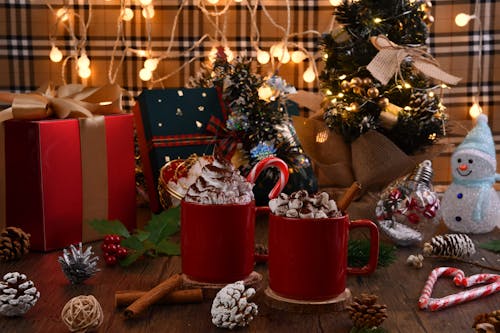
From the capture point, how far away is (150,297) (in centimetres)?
87

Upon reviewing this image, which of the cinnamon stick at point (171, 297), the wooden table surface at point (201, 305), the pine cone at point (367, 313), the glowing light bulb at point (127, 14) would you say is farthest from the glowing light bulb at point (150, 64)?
the pine cone at point (367, 313)

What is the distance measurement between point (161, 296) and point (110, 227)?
0.33 metres

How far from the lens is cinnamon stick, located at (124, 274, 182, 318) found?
33.0 inches

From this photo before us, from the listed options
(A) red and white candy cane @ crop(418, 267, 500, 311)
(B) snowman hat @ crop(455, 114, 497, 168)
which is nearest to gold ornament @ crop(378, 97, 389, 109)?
(B) snowman hat @ crop(455, 114, 497, 168)

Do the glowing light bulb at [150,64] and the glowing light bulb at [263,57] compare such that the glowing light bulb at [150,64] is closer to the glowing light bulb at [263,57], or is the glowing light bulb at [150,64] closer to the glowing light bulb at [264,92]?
the glowing light bulb at [263,57]

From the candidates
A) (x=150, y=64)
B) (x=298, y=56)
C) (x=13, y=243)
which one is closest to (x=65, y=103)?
(x=13, y=243)

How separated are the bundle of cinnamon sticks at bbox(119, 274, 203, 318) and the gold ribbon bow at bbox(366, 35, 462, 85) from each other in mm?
613

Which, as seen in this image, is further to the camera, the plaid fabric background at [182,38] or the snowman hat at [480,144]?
the plaid fabric background at [182,38]

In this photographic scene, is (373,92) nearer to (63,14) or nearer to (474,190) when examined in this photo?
(474,190)

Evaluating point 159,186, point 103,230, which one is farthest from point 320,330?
point 159,186

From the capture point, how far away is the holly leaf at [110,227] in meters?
1.18

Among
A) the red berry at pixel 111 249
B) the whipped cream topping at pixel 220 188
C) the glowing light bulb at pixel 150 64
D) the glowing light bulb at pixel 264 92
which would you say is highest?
the glowing light bulb at pixel 150 64

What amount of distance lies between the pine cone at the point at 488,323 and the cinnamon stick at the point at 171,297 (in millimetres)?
342

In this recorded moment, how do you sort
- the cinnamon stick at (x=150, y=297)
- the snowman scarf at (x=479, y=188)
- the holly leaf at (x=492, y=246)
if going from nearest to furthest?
the cinnamon stick at (x=150, y=297)
the holly leaf at (x=492, y=246)
the snowman scarf at (x=479, y=188)
